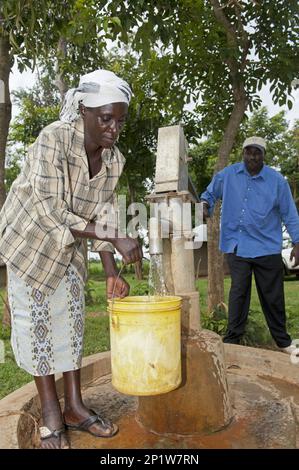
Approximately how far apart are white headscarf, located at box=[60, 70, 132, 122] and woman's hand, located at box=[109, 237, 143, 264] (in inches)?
21.1

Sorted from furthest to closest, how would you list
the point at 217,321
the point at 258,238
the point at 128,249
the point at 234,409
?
the point at 217,321, the point at 258,238, the point at 234,409, the point at 128,249

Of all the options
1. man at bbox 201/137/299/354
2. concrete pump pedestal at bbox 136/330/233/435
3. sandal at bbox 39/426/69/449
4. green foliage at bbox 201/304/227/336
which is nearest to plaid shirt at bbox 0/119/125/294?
sandal at bbox 39/426/69/449

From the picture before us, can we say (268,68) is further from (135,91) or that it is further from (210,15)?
(135,91)

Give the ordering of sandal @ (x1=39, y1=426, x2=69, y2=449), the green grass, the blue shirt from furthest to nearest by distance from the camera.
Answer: the blue shirt, the green grass, sandal @ (x1=39, y1=426, x2=69, y2=449)

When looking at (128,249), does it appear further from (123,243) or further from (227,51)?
(227,51)

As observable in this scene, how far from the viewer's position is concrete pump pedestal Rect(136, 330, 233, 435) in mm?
1969

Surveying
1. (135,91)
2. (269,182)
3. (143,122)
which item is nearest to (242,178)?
(269,182)

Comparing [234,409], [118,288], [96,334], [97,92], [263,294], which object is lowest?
[96,334]

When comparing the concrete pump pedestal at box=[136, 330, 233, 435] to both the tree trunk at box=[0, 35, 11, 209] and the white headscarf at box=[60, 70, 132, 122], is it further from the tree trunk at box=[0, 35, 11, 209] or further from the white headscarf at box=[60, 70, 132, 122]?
the tree trunk at box=[0, 35, 11, 209]

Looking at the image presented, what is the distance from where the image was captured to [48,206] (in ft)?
5.56

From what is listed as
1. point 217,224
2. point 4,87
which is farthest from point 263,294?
point 4,87

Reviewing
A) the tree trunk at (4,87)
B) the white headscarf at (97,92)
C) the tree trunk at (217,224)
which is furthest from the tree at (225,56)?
the white headscarf at (97,92)

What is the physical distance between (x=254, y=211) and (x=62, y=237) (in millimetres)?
1916

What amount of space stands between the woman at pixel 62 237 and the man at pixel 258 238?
1.48m
